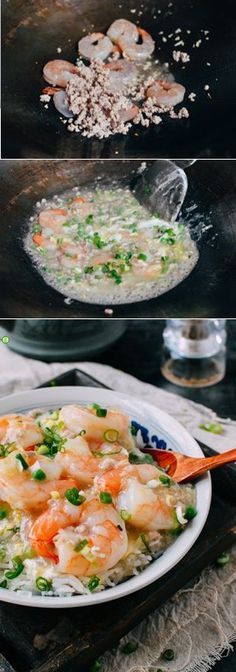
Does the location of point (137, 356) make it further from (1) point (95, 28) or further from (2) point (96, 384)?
(1) point (95, 28)

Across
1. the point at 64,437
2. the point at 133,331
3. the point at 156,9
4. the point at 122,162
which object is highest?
the point at 156,9

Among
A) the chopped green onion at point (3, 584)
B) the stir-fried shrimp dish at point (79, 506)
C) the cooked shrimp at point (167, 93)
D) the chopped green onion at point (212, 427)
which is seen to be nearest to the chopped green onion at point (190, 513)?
the stir-fried shrimp dish at point (79, 506)

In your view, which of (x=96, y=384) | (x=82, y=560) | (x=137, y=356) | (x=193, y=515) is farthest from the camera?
(x=137, y=356)

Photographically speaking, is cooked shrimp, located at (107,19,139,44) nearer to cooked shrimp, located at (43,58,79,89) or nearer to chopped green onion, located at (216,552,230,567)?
cooked shrimp, located at (43,58,79,89)

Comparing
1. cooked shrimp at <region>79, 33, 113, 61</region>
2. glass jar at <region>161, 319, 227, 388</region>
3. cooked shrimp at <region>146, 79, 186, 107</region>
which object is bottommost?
glass jar at <region>161, 319, 227, 388</region>

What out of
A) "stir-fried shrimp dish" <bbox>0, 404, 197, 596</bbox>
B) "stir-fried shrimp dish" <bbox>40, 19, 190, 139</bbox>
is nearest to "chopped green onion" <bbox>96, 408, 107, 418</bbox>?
"stir-fried shrimp dish" <bbox>0, 404, 197, 596</bbox>

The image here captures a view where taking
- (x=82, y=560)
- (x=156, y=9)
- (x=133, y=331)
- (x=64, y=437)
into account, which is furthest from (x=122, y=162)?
(x=133, y=331)
